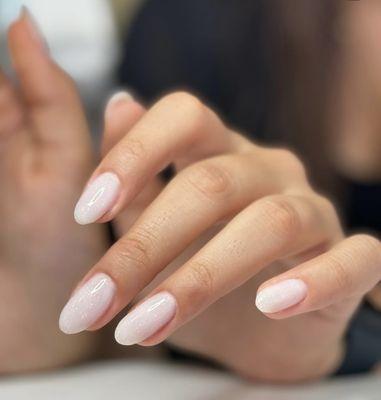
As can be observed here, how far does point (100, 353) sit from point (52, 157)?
13cm

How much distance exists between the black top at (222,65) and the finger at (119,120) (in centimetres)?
36

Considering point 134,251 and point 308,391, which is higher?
point 134,251

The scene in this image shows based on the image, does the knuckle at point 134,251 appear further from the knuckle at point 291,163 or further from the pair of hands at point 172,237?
the knuckle at point 291,163

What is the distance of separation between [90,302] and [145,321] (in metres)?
0.03

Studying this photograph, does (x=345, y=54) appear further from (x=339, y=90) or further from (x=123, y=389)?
(x=123, y=389)

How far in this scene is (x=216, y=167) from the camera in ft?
1.06

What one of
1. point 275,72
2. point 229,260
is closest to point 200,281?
Result: point 229,260

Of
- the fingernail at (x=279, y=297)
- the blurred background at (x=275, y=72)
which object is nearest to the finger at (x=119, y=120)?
the fingernail at (x=279, y=297)

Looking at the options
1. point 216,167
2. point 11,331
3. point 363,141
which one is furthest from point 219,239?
point 363,141

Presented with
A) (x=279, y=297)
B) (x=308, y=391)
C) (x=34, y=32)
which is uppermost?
(x=34, y=32)

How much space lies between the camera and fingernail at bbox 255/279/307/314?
0.27 meters

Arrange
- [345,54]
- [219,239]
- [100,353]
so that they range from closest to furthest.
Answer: [219,239]
[100,353]
[345,54]

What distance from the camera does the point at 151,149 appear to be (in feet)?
1.01

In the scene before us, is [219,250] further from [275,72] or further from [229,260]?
[275,72]
